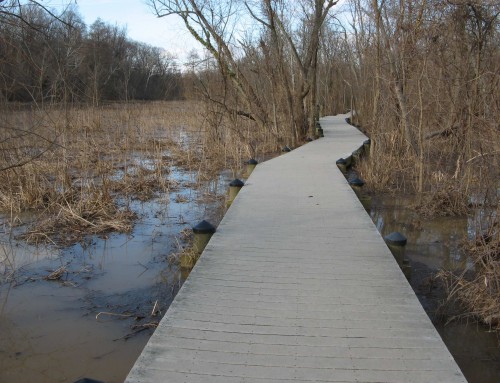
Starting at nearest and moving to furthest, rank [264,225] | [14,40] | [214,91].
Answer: [14,40], [264,225], [214,91]

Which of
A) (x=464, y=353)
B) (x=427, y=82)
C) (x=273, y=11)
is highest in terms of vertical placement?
(x=273, y=11)

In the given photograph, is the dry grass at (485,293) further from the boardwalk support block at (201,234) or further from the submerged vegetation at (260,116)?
the boardwalk support block at (201,234)

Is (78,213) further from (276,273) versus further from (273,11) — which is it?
(273,11)

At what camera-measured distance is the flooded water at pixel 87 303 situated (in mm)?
3512

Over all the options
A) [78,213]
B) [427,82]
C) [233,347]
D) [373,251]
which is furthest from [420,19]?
[233,347]

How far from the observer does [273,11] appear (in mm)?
12844

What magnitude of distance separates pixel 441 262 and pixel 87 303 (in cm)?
383

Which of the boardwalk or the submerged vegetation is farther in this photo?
the submerged vegetation

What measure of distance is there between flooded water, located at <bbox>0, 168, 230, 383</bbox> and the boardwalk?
68cm

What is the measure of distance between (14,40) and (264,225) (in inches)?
116

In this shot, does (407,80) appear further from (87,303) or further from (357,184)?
(87,303)

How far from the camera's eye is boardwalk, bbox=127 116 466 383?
2605mm

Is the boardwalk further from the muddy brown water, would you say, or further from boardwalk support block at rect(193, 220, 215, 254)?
the muddy brown water

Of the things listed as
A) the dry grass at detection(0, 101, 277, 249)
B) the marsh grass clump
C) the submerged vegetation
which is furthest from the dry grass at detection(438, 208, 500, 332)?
the marsh grass clump
